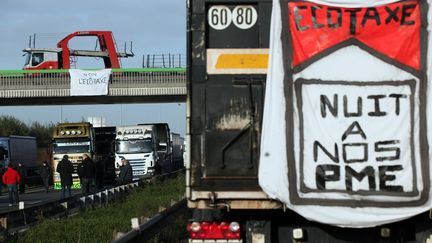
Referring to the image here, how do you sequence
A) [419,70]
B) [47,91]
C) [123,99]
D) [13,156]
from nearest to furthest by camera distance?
[419,70] < [13,156] < [47,91] < [123,99]

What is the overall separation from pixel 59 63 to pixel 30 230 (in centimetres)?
4336

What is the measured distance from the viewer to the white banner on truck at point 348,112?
6348 millimetres

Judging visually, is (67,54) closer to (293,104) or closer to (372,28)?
(293,104)

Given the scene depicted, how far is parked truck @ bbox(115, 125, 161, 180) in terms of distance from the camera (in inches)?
1681

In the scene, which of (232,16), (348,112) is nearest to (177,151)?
(232,16)

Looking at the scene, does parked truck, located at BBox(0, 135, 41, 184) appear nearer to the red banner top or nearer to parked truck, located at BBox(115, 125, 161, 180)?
parked truck, located at BBox(115, 125, 161, 180)

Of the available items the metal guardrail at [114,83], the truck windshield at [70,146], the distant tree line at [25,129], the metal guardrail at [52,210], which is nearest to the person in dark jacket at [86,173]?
the metal guardrail at [52,210]

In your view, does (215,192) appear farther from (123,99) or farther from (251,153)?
(123,99)

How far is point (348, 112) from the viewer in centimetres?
640

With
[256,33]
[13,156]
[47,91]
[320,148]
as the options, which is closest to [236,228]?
[320,148]

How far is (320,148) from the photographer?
641 centimetres

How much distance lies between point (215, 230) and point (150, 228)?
3742 mm

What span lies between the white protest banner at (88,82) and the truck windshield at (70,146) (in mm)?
7231

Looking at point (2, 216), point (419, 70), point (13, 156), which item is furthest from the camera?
point (13, 156)
